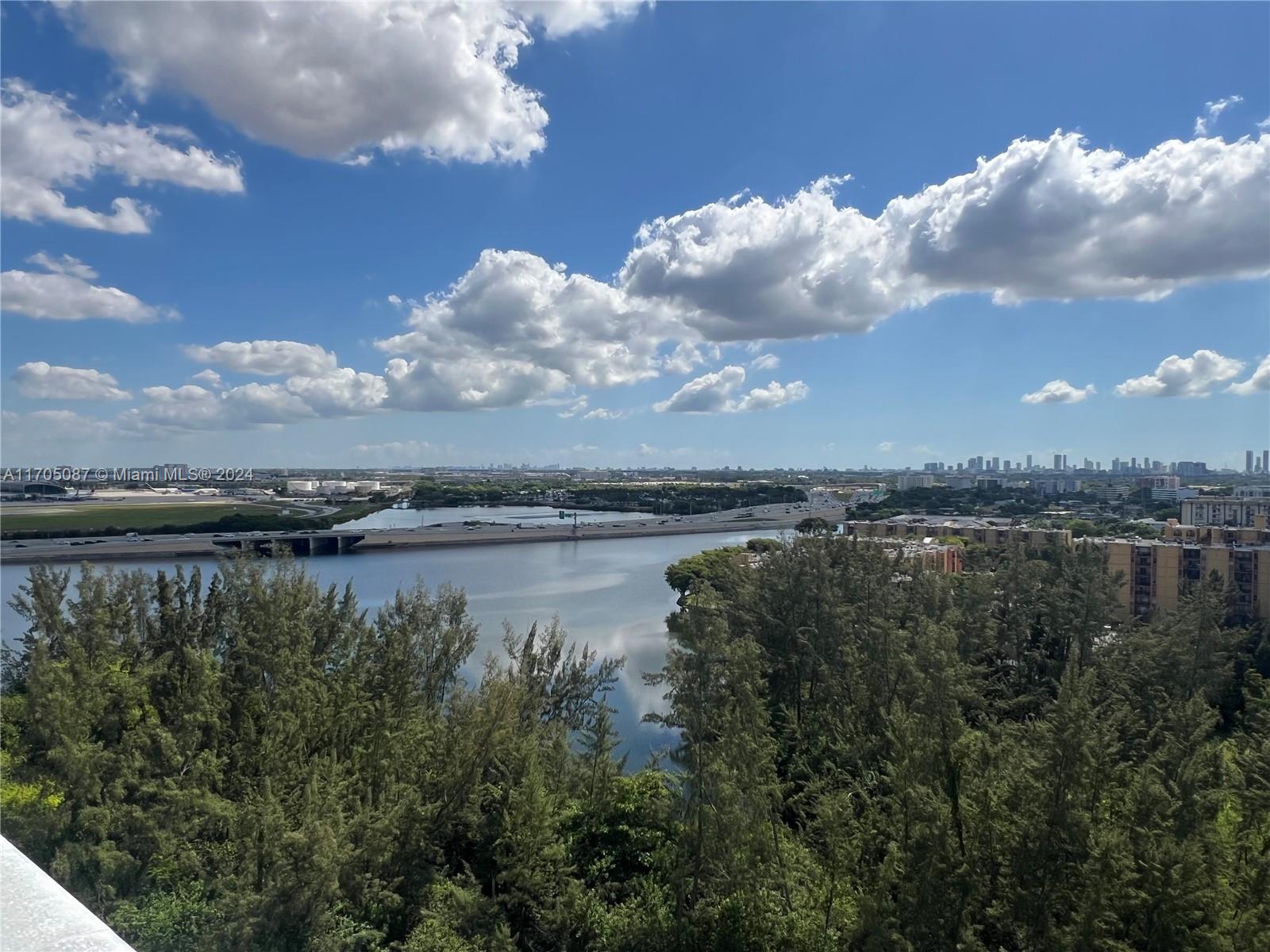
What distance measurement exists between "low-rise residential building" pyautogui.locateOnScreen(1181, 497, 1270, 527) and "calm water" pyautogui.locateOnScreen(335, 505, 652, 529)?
2399 cm

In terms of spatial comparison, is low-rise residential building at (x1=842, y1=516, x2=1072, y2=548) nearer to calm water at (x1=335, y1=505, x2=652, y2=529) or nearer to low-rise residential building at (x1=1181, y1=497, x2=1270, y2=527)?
low-rise residential building at (x1=1181, y1=497, x2=1270, y2=527)

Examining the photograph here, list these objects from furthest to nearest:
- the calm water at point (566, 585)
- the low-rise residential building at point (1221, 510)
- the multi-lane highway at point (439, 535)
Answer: the multi-lane highway at point (439, 535), the low-rise residential building at point (1221, 510), the calm water at point (566, 585)

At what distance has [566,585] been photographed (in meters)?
20.4

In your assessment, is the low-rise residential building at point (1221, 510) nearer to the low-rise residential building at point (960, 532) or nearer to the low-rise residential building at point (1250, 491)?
the low-rise residential building at point (1250, 491)

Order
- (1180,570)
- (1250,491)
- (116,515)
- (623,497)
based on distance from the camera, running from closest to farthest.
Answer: (1180,570) < (116,515) < (1250,491) < (623,497)

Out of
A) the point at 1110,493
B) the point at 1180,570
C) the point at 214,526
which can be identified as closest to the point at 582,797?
the point at 1180,570

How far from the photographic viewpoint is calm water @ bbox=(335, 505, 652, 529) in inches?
1484

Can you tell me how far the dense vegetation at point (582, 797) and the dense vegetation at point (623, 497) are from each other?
37837mm

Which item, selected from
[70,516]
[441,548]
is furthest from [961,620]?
[70,516]

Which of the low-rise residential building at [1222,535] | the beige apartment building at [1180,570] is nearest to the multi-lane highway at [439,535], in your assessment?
the beige apartment building at [1180,570]

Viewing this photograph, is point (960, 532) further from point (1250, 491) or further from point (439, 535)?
point (439, 535)

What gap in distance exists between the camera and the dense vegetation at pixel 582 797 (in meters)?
2.97

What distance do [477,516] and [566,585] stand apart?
76.8 ft

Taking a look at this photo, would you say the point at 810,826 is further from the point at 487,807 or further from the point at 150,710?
the point at 150,710
